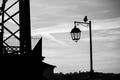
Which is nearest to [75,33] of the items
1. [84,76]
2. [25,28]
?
[25,28]

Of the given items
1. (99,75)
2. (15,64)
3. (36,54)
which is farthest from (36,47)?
(99,75)

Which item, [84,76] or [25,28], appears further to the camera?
[84,76]

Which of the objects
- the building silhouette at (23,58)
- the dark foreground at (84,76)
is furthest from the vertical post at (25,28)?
the dark foreground at (84,76)

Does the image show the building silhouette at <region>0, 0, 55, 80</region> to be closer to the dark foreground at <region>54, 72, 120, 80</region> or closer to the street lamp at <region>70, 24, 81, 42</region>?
the street lamp at <region>70, 24, 81, 42</region>

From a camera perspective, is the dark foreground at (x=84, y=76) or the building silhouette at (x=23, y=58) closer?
the building silhouette at (x=23, y=58)

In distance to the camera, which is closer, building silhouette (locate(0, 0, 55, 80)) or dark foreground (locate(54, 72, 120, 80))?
building silhouette (locate(0, 0, 55, 80))

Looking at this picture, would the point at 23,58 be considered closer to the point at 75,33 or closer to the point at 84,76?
the point at 75,33

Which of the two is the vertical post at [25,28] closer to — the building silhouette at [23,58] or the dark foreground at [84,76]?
the building silhouette at [23,58]

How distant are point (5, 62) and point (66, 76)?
38.6m

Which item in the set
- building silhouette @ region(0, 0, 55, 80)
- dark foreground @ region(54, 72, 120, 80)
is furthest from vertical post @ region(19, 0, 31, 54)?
dark foreground @ region(54, 72, 120, 80)

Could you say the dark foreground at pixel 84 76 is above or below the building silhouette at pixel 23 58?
below

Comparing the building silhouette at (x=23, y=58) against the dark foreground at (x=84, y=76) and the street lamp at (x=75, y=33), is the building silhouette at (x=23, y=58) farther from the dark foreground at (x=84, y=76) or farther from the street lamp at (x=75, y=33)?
the dark foreground at (x=84, y=76)

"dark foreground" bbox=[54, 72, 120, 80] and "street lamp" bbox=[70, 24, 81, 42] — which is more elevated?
"street lamp" bbox=[70, 24, 81, 42]

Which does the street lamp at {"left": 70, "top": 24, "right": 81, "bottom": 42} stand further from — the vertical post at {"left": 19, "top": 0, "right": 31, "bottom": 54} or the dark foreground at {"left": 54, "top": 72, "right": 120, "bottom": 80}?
the dark foreground at {"left": 54, "top": 72, "right": 120, "bottom": 80}
